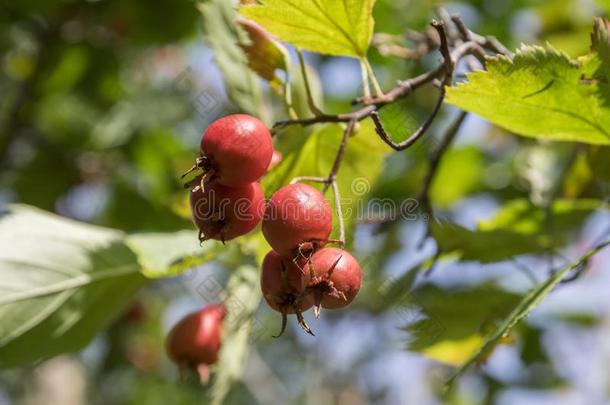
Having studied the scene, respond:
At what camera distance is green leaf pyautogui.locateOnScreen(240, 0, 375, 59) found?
1.31m

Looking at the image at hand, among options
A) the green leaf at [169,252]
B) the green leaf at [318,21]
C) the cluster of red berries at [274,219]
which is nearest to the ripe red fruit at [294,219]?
the cluster of red berries at [274,219]

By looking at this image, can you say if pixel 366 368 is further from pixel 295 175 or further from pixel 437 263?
pixel 295 175

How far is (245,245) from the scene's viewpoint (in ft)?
5.72

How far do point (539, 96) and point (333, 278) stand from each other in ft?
1.51

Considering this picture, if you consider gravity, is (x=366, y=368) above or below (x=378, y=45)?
below

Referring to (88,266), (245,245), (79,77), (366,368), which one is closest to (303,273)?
(245,245)

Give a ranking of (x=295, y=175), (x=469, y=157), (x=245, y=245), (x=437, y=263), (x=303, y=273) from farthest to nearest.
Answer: (x=469, y=157) → (x=437, y=263) → (x=245, y=245) → (x=295, y=175) → (x=303, y=273)

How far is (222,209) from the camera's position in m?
1.21

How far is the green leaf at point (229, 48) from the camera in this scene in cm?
166

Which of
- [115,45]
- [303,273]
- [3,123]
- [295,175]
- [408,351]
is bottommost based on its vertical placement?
[3,123]

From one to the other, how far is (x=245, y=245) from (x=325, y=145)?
1.11 ft

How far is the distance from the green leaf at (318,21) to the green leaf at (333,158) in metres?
0.20

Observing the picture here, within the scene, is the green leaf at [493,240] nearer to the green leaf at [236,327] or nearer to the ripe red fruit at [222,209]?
the green leaf at [236,327]

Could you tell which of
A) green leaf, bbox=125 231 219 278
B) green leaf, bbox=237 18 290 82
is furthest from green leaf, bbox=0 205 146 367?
green leaf, bbox=237 18 290 82
